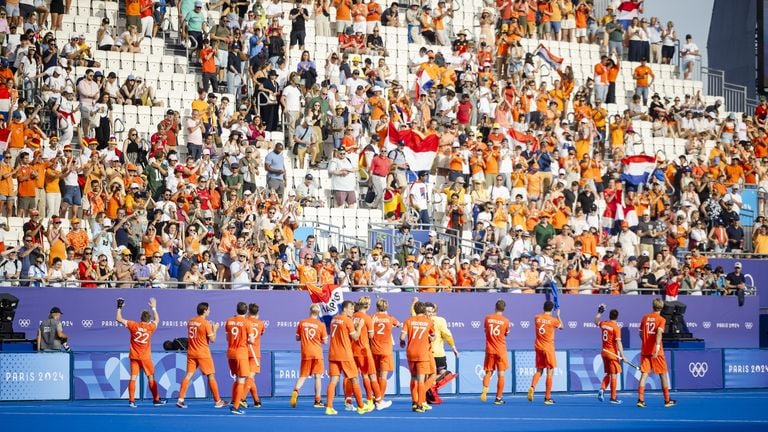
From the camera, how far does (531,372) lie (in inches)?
1209

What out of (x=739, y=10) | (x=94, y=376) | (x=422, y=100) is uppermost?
(x=739, y=10)

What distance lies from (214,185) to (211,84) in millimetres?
4774

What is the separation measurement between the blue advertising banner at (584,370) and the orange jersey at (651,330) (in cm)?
451

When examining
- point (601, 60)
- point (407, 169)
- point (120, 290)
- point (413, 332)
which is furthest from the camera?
point (601, 60)

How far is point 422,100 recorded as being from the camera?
37344 mm

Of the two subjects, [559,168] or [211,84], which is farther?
[559,168]

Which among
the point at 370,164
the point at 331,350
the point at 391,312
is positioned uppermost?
the point at 370,164

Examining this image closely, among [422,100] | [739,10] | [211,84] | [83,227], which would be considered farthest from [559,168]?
→ [739,10]

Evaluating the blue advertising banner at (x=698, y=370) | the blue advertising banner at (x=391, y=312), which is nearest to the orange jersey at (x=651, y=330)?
the blue advertising banner at (x=698, y=370)

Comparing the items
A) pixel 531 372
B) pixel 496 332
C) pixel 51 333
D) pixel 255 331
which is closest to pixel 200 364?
pixel 255 331

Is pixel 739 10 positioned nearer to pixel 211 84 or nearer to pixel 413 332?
→ pixel 211 84

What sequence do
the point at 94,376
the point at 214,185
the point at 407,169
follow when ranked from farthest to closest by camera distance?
the point at 407,169 < the point at 214,185 < the point at 94,376

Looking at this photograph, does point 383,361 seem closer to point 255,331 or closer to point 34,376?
point 255,331

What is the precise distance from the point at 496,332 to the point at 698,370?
8.26 meters
